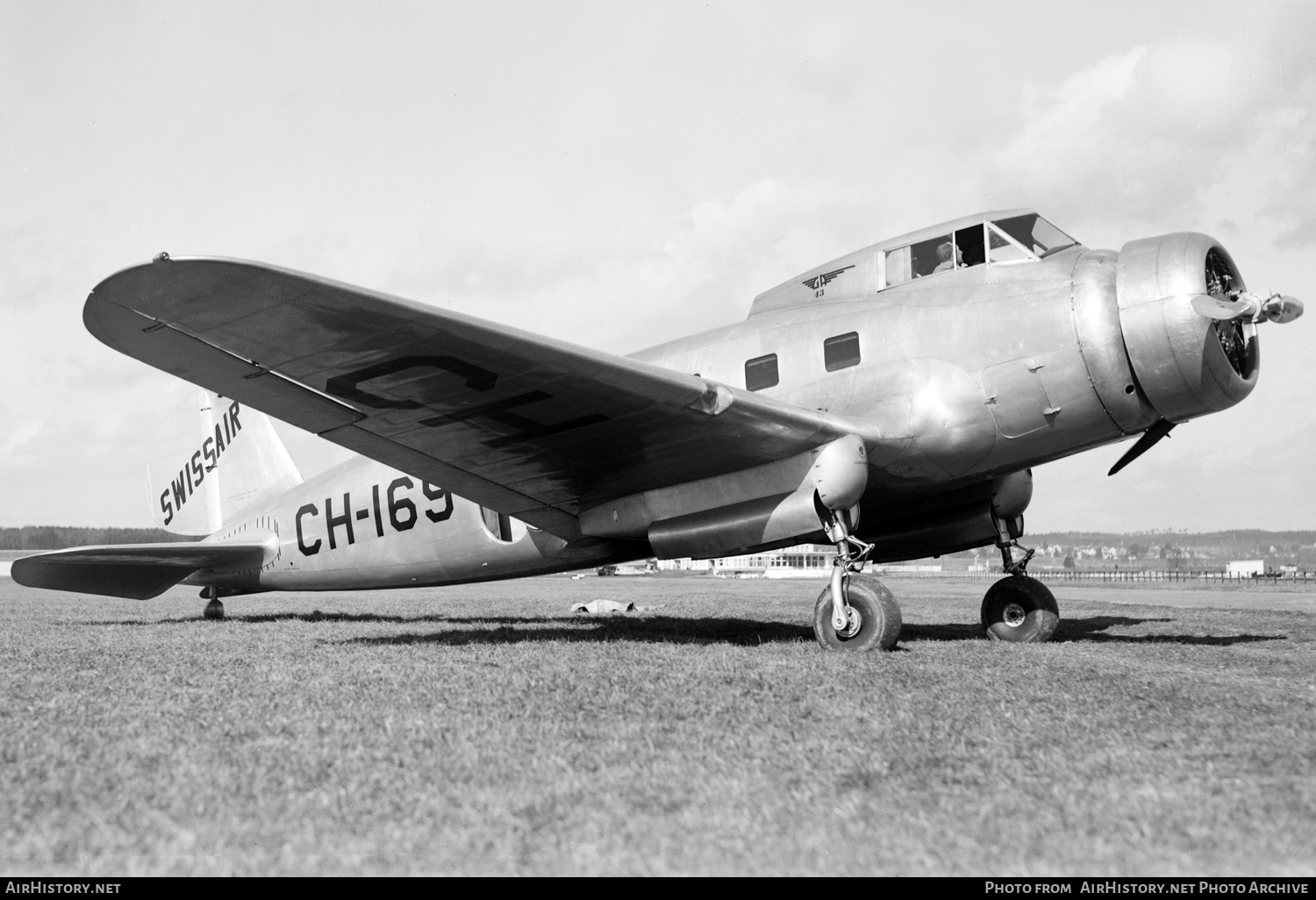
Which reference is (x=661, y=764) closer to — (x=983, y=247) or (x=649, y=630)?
(x=983, y=247)

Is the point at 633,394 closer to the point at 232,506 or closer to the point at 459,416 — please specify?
the point at 459,416

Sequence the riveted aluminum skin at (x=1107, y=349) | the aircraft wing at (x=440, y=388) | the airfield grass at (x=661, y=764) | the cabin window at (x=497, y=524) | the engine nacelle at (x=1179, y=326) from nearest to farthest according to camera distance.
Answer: the airfield grass at (x=661, y=764), the aircraft wing at (x=440, y=388), the engine nacelle at (x=1179, y=326), the riveted aluminum skin at (x=1107, y=349), the cabin window at (x=497, y=524)

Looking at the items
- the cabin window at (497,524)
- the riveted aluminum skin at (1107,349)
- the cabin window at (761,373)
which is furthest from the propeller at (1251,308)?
the cabin window at (497,524)

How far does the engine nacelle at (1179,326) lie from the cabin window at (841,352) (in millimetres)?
2396

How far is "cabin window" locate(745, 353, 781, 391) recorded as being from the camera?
10016 mm

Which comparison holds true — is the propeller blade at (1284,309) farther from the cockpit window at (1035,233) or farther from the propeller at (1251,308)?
the cockpit window at (1035,233)

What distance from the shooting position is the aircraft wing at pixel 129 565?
13391mm

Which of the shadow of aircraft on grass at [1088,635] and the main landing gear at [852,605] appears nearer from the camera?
the main landing gear at [852,605]

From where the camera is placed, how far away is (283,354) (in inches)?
303

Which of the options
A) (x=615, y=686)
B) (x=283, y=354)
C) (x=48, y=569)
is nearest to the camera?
(x=615, y=686)

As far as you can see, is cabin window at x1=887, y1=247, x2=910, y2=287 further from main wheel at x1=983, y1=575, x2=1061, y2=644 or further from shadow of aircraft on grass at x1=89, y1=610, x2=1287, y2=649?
shadow of aircraft on grass at x1=89, y1=610, x2=1287, y2=649

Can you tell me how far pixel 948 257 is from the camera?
9.66 meters
